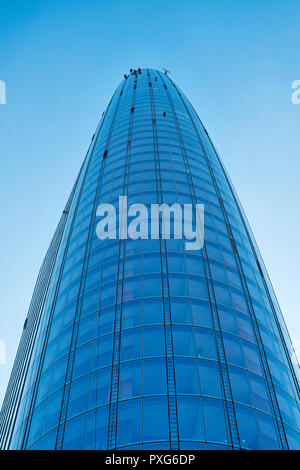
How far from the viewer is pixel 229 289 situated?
4950 centimetres

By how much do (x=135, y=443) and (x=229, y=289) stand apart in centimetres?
2240

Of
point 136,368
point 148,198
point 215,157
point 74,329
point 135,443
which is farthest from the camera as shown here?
point 215,157

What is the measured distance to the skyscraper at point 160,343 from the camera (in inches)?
1325

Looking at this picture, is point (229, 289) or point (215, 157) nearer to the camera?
Answer: point (229, 289)

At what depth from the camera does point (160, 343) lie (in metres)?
39.3

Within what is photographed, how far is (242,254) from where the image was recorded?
196ft

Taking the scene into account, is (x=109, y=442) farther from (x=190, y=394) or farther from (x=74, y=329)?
(x=74, y=329)

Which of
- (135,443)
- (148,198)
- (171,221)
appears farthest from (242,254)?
(135,443)

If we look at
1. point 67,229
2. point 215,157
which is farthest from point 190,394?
point 215,157

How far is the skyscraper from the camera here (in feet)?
110

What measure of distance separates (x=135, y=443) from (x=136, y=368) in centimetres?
699

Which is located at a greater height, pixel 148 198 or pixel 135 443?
pixel 148 198

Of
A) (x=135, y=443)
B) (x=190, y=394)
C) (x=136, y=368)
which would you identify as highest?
(x=136, y=368)
